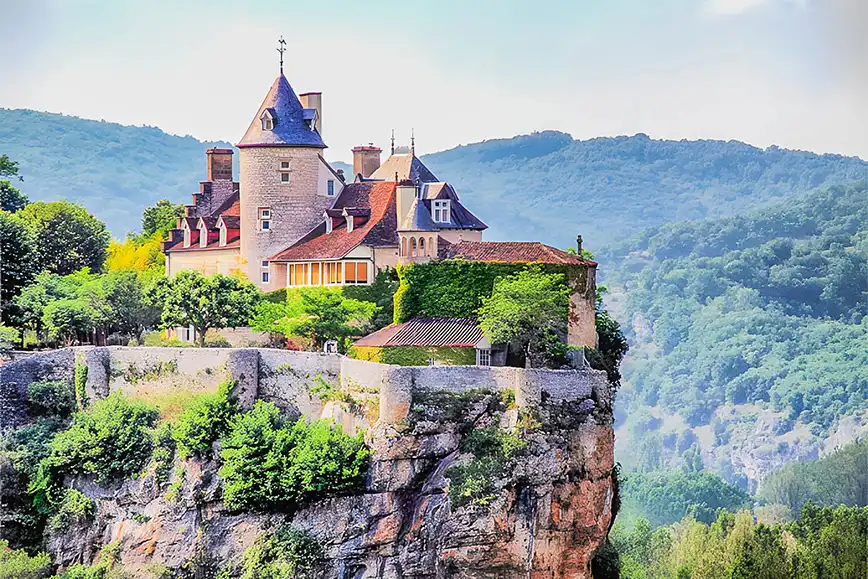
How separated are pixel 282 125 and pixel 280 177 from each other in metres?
1.87

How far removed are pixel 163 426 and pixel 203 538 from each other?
13.1ft

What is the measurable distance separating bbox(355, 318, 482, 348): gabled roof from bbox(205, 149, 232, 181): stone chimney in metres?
16.5

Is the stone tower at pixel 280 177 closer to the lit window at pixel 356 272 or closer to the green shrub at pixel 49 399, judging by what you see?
the lit window at pixel 356 272

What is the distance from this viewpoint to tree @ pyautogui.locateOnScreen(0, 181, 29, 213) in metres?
78.4

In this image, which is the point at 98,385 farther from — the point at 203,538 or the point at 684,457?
the point at 684,457

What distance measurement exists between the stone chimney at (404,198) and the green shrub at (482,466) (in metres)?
9.46

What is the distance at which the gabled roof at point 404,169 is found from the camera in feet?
221

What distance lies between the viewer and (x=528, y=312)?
2228 inches

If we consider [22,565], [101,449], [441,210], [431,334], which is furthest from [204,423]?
[441,210]

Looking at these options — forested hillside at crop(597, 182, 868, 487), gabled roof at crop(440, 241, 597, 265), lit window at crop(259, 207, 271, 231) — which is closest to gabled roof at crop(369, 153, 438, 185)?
lit window at crop(259, 207, 271, 231)

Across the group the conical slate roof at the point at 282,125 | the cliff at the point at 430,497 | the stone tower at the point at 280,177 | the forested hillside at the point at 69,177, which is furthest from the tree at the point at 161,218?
the forested hillside at the point at 69,177

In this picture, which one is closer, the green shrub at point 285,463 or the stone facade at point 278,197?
the green shrub at point 285,463

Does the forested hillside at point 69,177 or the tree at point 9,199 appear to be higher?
the forested hillside at point 69,177

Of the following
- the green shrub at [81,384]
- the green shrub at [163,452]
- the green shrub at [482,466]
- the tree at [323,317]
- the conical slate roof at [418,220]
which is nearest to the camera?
the green shrub at [482,466]
